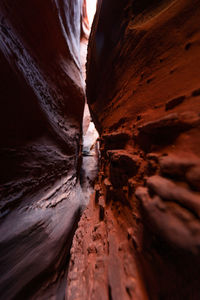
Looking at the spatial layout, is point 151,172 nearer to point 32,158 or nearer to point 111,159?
point 111,159

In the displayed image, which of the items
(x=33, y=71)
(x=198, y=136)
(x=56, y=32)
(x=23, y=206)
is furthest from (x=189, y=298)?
(x=56, y=32)

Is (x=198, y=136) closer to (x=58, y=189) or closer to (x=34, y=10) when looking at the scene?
(x=58, y=189)

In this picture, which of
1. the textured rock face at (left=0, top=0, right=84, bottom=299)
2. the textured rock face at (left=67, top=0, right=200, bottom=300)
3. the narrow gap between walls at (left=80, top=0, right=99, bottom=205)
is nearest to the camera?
the textured rock face at (left=67, top=0, right=200, bottom=300)

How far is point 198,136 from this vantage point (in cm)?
41

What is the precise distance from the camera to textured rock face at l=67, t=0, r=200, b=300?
38cm

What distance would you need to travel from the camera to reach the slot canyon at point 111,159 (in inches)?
16.7

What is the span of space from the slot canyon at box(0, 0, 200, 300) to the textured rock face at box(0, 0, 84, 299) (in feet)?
0.04

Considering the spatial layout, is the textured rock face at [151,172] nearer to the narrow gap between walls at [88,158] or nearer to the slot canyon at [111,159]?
the slot canyon at [111,159]

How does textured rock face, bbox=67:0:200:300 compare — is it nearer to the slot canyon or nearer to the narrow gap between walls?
the slot canyon

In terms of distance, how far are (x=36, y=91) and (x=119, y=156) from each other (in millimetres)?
1714

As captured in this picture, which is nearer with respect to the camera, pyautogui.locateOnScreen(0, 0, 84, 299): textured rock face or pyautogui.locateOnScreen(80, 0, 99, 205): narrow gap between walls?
pyautogui.locateOnScreen(0, 0, 84, 299): textured rock face

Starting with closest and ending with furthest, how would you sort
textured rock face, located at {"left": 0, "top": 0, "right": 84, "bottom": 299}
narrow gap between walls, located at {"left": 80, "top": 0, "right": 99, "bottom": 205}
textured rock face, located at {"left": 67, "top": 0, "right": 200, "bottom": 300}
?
textured rock face, located at {"left": 67, "top": 0, "right": 200, "bottom": 300} < textured rock face, located at {"left": 0, "top": 0, "right": 84, "bottom": 299} < narrow gap between walls, located at {"left": 80, "top": 0, "right": 99, "bottom": 205}

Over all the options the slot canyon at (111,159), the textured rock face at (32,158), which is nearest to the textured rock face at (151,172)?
the slot canyon at (111,159)

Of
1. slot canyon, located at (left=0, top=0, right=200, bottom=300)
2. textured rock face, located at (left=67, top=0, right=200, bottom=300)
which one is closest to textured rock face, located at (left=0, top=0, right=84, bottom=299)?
slot canyon, located at (left=0, top=0, right=200, bottom=300)
